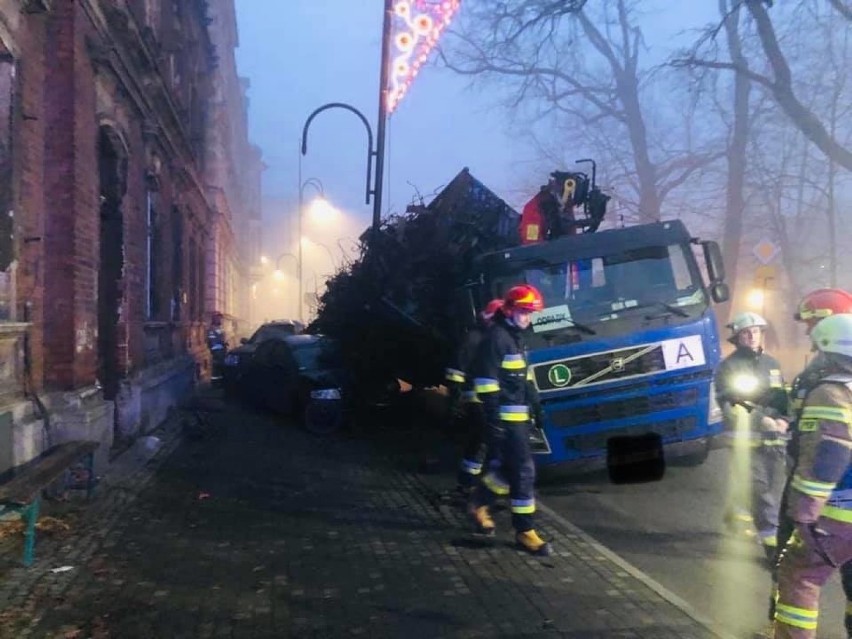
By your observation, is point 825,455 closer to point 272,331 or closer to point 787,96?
point 787,96

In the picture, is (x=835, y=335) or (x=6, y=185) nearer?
(x=835, y=335)

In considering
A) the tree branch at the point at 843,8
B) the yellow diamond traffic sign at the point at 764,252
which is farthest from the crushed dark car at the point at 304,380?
the tree branch at the point at 843,8

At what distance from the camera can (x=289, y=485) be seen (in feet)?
28.7

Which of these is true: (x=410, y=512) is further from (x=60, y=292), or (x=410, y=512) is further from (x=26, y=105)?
(x=26, y=105)

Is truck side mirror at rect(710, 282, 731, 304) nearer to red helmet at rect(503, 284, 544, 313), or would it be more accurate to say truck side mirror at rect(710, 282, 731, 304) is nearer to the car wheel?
red helmet at rect(503, 284, 544, 313)

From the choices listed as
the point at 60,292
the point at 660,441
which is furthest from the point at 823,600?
the point at 60,292

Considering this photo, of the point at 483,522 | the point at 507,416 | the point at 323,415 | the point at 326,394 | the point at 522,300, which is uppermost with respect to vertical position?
the point at 522,300

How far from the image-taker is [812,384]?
3.88 m

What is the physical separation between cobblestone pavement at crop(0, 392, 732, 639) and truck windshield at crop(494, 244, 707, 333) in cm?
191

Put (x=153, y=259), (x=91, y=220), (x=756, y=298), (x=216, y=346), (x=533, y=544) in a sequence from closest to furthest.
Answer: (x=533, y=544) < (x=91, y=220) < (x=153, y=259) < (x=756, y=298) < (x=216, y=346)

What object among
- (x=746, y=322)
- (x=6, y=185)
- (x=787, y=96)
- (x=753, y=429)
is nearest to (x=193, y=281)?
(x=787, y=96)

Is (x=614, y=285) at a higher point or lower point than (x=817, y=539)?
higher

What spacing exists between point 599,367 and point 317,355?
6.60m

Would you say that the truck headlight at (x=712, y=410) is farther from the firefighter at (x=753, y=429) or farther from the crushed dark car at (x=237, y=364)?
the crushed dark car at (x=237, y=364)
